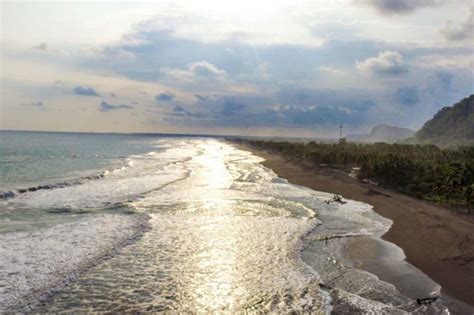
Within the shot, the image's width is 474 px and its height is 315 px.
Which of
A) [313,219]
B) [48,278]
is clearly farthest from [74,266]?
[313,219]

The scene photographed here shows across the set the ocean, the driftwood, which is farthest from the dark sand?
the driftwood

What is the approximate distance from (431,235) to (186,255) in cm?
1348

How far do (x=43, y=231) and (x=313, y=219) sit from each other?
625 inches

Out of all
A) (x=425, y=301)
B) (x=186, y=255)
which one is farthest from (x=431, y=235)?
Result: (x=186, y=255)

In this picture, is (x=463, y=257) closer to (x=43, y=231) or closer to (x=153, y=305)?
(x=153, y=305)

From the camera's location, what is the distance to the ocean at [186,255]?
44.4 ft

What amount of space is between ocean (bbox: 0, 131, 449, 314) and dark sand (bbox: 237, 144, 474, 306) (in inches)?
37.3

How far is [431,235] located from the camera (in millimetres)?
22859

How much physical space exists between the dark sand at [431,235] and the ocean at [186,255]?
37.3 inches

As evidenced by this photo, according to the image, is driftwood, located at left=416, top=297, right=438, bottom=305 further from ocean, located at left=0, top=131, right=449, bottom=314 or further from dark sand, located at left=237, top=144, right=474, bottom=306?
dark sand, located at left=237, top=144, right=474, bottom=306

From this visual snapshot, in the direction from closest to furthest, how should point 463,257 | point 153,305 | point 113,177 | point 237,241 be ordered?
point 153,305, point 463,257, point 237,241, point 113,177

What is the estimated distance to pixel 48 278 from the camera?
15266mm

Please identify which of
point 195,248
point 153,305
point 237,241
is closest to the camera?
point 153,305

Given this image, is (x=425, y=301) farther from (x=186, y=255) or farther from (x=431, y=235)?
(x=431, y=235)
